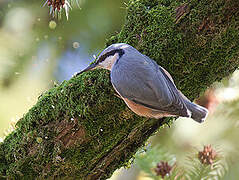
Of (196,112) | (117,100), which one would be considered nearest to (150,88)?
(117,100)

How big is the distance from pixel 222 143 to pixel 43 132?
1618 millimetres

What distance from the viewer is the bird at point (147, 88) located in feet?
4.44

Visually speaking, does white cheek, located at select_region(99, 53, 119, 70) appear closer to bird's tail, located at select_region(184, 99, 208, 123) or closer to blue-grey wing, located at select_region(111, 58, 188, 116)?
blue-grey wing, located at select_region(111, 58, 188, 116)

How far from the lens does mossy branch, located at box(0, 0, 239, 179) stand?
1322 mm

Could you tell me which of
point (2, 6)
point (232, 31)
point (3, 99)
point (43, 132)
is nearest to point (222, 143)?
point (232, 31)

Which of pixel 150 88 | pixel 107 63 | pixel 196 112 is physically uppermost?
pixel 107 63

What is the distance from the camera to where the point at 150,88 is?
1397 millimetres

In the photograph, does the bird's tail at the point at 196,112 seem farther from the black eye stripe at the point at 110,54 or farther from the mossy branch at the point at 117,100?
the black eye stripe at the point at 110,54

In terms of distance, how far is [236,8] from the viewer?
1.27 m

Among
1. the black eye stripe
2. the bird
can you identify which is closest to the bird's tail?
the bird

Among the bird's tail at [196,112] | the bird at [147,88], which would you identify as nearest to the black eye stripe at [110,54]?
the bird at [147,88]

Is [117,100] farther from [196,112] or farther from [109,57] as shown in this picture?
[196,112]

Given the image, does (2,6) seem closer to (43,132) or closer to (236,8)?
Result: (43,132)

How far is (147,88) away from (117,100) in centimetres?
15
